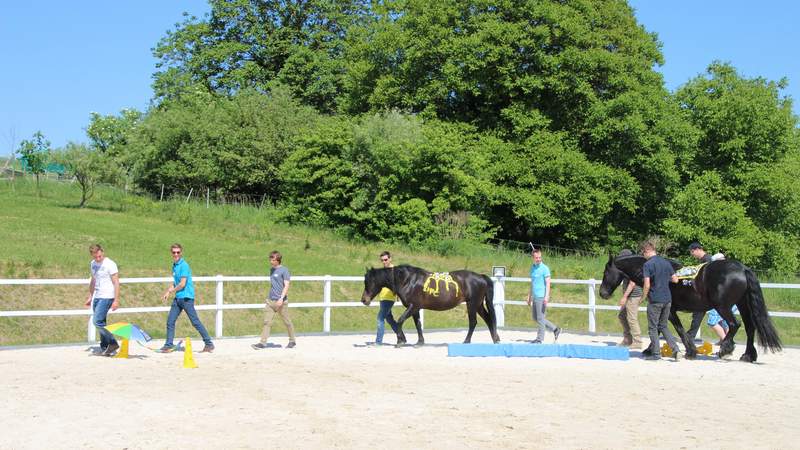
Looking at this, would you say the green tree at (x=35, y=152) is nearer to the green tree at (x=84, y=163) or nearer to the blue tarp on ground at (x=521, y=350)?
the green tree at (x=84, y=163)

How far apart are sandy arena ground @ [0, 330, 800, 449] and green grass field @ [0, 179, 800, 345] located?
22.0 ft

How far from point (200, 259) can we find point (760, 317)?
1953cm

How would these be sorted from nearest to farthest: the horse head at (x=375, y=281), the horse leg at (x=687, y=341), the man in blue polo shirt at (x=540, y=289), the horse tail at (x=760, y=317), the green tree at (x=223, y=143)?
the horse tail at (x=760, y=317)
the horse leg at (x=687, y=341)
the horse head at (x=375, y=281)
the man in blue polo shirt at (x=540, y=289)
the green tree at (x=223, y=143)

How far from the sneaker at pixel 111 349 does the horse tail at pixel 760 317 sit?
34.1 feet

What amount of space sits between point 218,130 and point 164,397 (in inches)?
1506

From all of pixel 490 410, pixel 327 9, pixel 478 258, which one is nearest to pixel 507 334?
pixel 490 410

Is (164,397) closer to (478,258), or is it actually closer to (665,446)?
(665,446)

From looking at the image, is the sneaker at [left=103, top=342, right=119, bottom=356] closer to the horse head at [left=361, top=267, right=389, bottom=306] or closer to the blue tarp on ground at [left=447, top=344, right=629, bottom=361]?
the horse head at [left=361, top=267, right=389, bottom=306]

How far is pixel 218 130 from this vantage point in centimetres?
4712

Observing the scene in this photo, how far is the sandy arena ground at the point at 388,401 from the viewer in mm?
8152

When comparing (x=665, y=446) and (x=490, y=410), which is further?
(x=490, y=410)

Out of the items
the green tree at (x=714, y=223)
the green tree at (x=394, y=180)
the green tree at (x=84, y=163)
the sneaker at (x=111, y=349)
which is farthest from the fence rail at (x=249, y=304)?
the green tree at (x=714, y=223)

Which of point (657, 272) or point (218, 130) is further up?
point (218, 130)

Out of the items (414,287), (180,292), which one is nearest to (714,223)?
Answer: (414,287)
